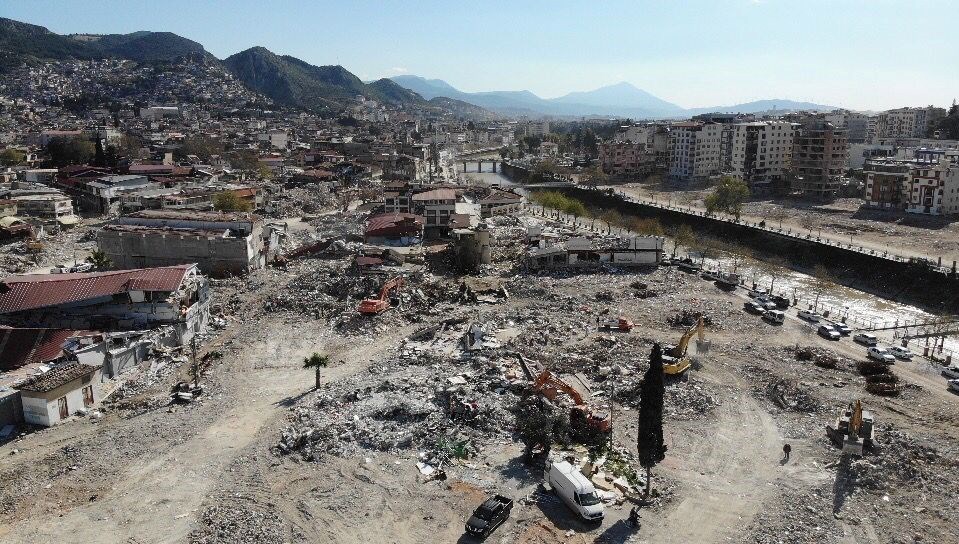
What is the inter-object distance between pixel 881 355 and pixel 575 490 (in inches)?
613

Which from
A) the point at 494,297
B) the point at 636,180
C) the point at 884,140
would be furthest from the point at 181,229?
the point at 884,140

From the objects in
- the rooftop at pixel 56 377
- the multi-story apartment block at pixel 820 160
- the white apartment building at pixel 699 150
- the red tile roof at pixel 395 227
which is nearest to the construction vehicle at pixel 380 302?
the red tile roof at pixel 395 227

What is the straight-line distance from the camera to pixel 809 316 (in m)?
27.8

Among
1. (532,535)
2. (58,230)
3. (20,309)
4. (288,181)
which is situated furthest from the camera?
(288,181)

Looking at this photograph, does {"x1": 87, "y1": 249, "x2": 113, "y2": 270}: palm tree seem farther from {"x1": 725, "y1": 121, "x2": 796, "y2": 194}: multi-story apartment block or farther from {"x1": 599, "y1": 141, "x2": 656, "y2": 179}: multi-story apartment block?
{"x1": 599, "y1": 141, "x2": 656, "y2": 179}: multi-story apartment block

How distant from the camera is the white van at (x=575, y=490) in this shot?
13031mm

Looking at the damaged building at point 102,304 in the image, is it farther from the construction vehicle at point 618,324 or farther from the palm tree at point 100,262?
the construction vehicle at point 618,324

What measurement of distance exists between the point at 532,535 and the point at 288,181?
63308 mm

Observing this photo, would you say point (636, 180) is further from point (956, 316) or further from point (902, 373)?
point (902, 373)

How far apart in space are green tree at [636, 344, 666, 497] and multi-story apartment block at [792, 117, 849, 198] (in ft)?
188

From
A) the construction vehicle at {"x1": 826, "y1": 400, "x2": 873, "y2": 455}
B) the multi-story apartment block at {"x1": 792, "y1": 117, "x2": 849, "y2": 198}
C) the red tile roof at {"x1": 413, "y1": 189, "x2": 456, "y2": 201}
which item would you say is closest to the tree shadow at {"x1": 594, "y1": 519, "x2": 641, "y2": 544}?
the construction vehicle at {"x1": 826, "y1": 400, "x2": 873, "y2": 455}

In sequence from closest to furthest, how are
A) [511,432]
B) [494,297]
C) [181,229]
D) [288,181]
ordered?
1. [511,432]
2. [494,297]
3. [181,229]
4. [288,181]

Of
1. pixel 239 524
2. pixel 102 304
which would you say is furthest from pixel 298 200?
pixel 239 524

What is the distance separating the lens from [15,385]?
18.4 meters
